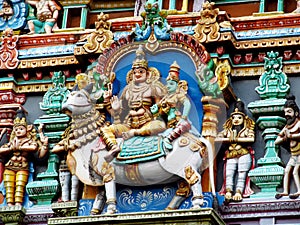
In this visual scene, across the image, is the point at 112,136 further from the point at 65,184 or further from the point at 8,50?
the point at 8,50

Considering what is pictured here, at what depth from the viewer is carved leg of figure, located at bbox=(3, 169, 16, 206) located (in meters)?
23.3

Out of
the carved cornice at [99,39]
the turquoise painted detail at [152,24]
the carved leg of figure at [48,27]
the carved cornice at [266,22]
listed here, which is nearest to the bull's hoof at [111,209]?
the carved cornice at [99,39]

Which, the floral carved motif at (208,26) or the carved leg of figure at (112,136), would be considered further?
the floral carved motif at (208,26)

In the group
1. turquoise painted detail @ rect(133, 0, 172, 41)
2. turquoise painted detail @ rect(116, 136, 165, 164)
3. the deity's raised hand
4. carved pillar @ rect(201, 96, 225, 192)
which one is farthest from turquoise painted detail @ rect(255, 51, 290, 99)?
the deity's raised hand

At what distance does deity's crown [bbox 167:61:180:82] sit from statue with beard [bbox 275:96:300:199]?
175cm

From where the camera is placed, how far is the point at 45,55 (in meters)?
24.0

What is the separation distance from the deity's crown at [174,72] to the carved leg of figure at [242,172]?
160 centimetres

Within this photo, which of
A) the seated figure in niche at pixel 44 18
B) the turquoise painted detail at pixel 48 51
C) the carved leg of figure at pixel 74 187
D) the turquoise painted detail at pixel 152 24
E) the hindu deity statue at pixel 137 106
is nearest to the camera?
the hindu deity statue at pixel 137 106

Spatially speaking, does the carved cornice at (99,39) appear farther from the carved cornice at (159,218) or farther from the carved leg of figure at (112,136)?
the carved cornice at (159,218)

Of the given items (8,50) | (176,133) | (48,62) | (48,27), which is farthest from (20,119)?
(176,133)

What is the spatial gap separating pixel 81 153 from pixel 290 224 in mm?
3475

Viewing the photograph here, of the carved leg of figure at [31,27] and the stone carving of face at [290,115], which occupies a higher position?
the carved leg of figure at [31,27]

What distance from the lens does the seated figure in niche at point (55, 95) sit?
23609mm

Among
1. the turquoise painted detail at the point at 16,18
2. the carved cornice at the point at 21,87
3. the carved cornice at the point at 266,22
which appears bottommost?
the carved cornice at the point at 21,87
